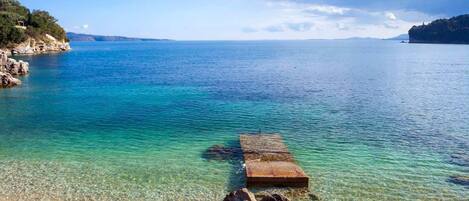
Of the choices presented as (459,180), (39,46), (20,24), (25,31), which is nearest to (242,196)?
(459,180)

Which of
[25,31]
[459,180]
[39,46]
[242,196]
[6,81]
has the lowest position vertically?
[459,180]

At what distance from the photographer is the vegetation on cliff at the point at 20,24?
145 meters

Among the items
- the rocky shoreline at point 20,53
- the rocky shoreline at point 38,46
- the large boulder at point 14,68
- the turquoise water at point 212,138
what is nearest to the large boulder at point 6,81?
the rocky shoreline at point 20,53

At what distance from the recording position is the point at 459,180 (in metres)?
29.5

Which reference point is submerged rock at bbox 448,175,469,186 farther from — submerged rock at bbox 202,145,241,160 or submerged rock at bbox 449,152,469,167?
submerged rock at bbox 202,145,241,160

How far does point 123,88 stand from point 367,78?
161 ft

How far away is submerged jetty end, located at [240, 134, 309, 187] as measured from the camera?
89.9ft

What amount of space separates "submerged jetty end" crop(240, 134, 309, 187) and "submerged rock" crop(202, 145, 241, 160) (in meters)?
0.73

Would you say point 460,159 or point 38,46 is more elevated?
point 38,46

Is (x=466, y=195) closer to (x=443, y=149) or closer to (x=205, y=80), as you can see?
(x=443, y=149)

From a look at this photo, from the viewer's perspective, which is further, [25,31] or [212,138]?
[25,31]

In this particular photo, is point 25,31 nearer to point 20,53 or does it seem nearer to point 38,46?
point 38,46

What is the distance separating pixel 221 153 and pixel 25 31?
504 feet

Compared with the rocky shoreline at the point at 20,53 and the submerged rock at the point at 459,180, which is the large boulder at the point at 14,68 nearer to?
the rocky shoreline at the point at 20,53
